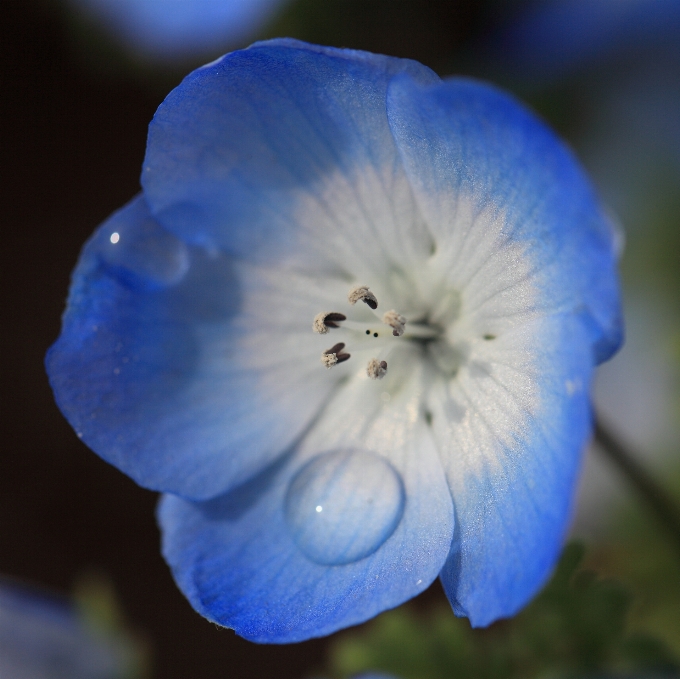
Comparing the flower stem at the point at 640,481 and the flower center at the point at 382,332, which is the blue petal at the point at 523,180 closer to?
the flower center at the point at 382,332

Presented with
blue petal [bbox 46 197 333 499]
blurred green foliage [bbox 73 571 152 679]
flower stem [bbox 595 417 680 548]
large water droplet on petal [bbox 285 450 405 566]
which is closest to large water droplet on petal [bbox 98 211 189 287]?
blue petal [bbox 46 197 333 499]

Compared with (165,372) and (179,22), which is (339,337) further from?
(179,22)

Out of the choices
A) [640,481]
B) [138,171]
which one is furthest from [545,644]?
[138,171]

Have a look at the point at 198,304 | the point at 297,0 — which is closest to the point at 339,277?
the point at 198,304

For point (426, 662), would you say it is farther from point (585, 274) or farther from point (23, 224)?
point (23, 224)

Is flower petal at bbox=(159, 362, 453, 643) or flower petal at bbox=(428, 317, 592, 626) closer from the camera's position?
flower petal at bbox=(428, 317, 592, 626)

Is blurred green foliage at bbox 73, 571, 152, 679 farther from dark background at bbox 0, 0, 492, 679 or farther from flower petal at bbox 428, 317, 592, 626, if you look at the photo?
flower petal at bbox 428, 317, 592, 626

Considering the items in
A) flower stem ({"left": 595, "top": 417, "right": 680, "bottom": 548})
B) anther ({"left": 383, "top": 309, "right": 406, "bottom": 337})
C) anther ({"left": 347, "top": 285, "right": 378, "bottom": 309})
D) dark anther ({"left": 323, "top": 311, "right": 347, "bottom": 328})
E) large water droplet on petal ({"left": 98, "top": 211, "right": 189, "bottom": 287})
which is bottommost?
flower stem ({"left": 595, "top": 417, "right": 680, "bottom": 548})

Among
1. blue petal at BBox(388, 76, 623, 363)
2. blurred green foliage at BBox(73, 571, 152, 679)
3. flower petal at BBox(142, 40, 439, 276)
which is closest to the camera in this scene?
blue petal at BBox(388, 76, 623, 363)
